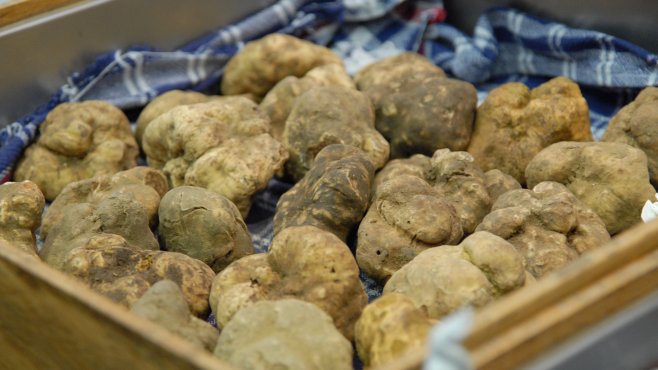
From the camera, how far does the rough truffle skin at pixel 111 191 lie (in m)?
→ 1.55

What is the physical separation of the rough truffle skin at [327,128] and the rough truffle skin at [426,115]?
6cm

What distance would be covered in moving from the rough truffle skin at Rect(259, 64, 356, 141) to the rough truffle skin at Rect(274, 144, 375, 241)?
341 mm

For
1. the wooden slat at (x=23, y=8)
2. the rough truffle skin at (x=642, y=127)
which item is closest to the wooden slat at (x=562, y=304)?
the rough truffle skin at (x=642, y=127)

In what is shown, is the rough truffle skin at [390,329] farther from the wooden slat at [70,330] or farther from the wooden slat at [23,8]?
the wooden slat at [23,8]

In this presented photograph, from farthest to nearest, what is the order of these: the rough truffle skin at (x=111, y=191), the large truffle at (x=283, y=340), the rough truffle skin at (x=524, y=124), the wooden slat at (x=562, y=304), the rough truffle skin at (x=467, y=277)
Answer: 1. the rough truffle skin at (x=524, y=124)
2. the rough truffle skin at (x=111, y=191)
3. the rough truffle skin at (x=467, y=277)
4. the large truffle at (x=283, y=340)
5. the wooden slat at (x=562, y=304)

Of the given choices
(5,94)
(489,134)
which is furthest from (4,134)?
(489,134)

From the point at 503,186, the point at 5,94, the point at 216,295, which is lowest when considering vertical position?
the point at 503,186

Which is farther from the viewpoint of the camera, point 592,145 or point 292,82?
point 292,82

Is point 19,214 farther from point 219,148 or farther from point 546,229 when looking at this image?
point 546,229

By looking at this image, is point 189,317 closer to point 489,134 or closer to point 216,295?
point 216,295

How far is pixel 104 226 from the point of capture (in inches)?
56.1

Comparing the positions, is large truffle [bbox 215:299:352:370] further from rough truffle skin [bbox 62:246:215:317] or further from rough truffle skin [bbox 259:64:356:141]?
rough truffle skin [bbox 259:64:356:141]

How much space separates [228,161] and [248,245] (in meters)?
0.21

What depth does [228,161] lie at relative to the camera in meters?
1.61
